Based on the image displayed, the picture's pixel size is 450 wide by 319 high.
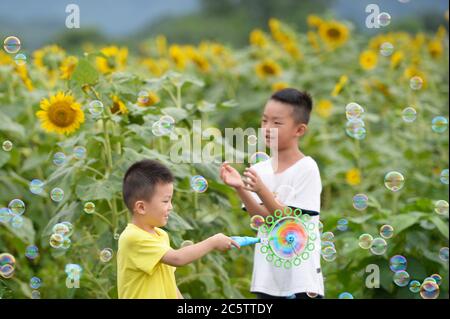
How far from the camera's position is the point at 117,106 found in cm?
426

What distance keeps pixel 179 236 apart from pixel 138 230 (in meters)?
0.58

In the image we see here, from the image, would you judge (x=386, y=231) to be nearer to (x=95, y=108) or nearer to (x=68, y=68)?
(x=95, y=108)

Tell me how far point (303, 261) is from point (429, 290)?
2.83 feet

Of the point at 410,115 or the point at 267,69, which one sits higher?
the point at 267,69

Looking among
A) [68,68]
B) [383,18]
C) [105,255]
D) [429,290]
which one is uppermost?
[383,18]

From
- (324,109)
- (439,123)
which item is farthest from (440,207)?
(324,109)

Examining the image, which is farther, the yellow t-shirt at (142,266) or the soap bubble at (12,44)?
the soap bubble at (12,44)

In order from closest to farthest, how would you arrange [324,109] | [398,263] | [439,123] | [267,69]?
1. [398,263]
2. [439,123]
3. [324,109]
4. [267,69]

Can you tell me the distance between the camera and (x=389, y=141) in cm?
689

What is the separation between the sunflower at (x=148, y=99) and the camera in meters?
4.23

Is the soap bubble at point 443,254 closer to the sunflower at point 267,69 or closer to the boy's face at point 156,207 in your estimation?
the boy's face at point 156,207

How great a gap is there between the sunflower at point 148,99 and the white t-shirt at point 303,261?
2.49ft

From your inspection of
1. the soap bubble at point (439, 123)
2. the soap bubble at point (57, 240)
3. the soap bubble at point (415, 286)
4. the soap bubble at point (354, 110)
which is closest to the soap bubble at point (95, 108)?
the soap bubble at point (57, 240)
